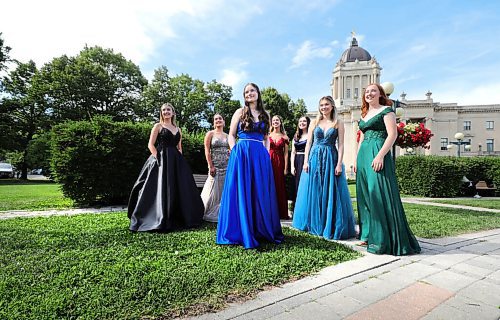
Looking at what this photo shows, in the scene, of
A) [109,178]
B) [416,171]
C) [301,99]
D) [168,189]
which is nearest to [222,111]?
[301,99]

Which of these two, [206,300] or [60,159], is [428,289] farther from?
[60,159]

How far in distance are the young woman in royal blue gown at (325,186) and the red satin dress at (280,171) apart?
1.12 meters

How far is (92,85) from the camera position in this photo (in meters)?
30.5

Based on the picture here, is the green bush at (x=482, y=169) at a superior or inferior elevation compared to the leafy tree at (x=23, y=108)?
inferior

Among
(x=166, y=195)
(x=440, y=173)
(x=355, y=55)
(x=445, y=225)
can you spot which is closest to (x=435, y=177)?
(x=440, y=173)

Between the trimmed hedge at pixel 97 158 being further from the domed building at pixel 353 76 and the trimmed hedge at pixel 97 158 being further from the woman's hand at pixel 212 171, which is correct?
the domed building at pixel 353 76

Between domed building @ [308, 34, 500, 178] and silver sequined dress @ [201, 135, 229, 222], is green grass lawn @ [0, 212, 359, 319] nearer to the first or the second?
silver sequined dress @ [201, 135, 229, 222]

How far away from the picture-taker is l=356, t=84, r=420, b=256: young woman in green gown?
388 centimetres

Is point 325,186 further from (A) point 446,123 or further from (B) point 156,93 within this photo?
(A) point 446,123

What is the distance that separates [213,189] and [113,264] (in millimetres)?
3284

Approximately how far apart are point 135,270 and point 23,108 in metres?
37.0

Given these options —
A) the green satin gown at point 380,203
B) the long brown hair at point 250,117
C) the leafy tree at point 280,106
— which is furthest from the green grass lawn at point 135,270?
the leafy tree at point 280,106

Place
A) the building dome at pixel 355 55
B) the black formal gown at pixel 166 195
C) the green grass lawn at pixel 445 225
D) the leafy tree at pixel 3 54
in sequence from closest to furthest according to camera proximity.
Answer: the black formal gown at pixel 166 195
the green grass lawn at pixel 445 225
the leafy tree at pixel 3 54
the building dome at pixel 355 55

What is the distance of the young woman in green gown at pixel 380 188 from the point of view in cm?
388
